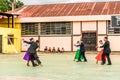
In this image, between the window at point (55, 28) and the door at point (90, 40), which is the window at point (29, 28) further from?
the door at point (90, 40)

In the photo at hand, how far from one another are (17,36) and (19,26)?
214 cm

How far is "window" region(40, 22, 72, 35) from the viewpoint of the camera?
45156mm

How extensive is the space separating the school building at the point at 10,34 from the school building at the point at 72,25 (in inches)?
42.6

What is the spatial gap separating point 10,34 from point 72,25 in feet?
22.1

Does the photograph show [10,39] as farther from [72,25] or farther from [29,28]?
[72,25]

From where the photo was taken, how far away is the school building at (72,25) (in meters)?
43.4

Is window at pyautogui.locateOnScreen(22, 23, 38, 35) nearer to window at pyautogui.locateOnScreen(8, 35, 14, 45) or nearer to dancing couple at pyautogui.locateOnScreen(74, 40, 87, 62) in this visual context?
window at pyautogui.locateOnScreen(8, 35, 14, 45)

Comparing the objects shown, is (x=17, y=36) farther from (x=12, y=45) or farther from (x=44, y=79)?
(x=44, y=79)

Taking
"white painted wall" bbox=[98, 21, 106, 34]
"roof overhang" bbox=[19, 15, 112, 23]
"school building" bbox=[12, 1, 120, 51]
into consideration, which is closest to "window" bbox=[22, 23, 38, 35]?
"school building" bbox=[12, 1, 120, 51]

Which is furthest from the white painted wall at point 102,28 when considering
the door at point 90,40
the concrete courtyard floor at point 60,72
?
the concrete courtyard floor at point 60,72

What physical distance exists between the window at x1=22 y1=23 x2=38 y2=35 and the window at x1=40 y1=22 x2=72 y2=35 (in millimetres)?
779

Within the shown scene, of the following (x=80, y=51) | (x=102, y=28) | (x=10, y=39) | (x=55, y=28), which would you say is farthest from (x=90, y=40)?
→ (x=80, y=51)

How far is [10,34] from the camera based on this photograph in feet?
140

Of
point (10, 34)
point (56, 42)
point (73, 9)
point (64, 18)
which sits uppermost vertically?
point (73, 9)
